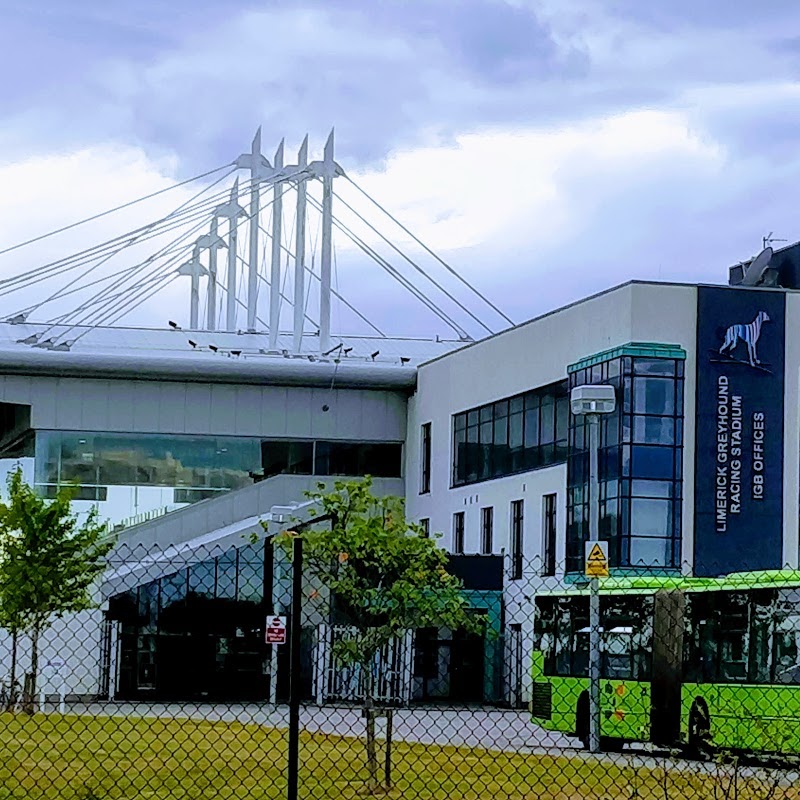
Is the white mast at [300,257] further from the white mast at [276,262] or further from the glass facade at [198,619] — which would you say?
the glass facade at [198,619]

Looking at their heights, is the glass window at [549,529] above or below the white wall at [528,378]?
below

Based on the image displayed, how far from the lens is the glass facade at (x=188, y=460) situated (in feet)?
185

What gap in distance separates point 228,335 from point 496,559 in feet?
63.3

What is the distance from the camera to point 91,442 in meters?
56.6

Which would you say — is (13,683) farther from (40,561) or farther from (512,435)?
(512,435)

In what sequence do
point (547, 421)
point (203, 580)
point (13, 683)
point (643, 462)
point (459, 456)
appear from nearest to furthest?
point (13, 683), point (643, 462), point (547, 421), point (203, 580), point (459, 456)

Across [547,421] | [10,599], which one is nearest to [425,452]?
[547,421]

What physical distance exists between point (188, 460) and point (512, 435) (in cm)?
1178

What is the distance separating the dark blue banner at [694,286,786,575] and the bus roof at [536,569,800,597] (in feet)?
43.1

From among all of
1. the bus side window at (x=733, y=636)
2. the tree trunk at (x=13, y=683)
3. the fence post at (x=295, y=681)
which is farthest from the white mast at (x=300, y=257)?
the fence post at (x=295, y=681)

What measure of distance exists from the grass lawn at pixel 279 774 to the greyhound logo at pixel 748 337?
24261 mm

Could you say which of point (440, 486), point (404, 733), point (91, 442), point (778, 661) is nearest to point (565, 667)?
point (404, 733)

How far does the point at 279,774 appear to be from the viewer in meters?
18.2

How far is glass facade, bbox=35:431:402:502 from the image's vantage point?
56469 millimetres
